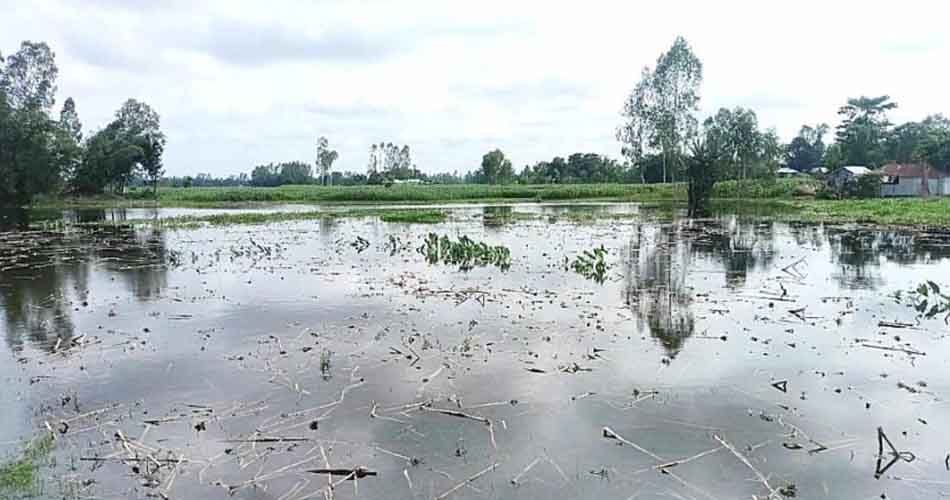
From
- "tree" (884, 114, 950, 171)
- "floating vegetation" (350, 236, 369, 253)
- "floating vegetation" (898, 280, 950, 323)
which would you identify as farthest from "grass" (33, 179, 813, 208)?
"floating vegetation" (898, 280, 950, 323)

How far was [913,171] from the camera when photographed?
60.6 meters

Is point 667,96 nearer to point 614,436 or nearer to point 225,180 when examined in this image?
point 614,436

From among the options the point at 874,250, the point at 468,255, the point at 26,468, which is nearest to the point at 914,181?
the point at 874,250

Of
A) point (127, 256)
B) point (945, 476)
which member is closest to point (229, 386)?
point (945, 476)

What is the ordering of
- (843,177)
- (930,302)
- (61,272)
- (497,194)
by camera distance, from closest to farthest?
(930,302) < (61,272) < (843,177) < (497,194)

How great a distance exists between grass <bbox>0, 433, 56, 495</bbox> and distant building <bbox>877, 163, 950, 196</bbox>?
2549 inches

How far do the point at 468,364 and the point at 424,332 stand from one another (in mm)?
1880

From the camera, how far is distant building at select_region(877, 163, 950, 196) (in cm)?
5831

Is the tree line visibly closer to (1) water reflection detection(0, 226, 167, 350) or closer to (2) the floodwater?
(1) water reflection detection(0, 226, 167, 350)

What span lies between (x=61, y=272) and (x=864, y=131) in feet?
292

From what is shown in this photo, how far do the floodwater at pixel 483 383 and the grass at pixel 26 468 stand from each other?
116 mm

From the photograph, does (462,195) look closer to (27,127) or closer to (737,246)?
(27,127)

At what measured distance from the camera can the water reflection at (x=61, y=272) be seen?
11403 millimetres

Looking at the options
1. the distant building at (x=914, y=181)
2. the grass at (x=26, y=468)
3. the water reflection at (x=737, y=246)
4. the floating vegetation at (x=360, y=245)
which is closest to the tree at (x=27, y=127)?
the floating vegetation at (x=360, y=245)
